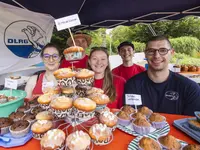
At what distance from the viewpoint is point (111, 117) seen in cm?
89

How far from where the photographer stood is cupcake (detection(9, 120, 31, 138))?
2.87ft

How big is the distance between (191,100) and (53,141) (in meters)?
1.27

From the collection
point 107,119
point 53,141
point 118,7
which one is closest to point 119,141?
point 107,119

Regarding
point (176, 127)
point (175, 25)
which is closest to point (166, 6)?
point (176, 127)

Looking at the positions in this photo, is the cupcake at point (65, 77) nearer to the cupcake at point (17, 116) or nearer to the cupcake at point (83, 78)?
the cupcake at point (83, 78)

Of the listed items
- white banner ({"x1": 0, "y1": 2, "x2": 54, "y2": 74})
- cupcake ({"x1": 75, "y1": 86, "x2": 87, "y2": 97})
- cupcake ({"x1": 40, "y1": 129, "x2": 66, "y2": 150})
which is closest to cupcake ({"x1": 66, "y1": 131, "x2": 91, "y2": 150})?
cupcake ({"x1": 40, "y1": 129, "x2": 66, "y2": 150})

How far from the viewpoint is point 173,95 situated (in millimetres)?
1509

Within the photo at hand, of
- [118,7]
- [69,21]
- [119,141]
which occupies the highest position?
[118,7]

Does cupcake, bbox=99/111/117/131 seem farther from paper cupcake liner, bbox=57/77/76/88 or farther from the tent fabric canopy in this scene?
the tent fabric canopy

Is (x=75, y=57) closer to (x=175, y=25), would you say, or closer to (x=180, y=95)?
(x=180, y=95)

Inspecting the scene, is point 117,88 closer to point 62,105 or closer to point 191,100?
point 191,100

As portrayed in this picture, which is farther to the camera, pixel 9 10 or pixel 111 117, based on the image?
pixel 9 10

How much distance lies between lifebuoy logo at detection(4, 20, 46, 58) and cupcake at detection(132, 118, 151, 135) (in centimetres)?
259

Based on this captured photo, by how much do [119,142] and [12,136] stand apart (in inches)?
23.5
